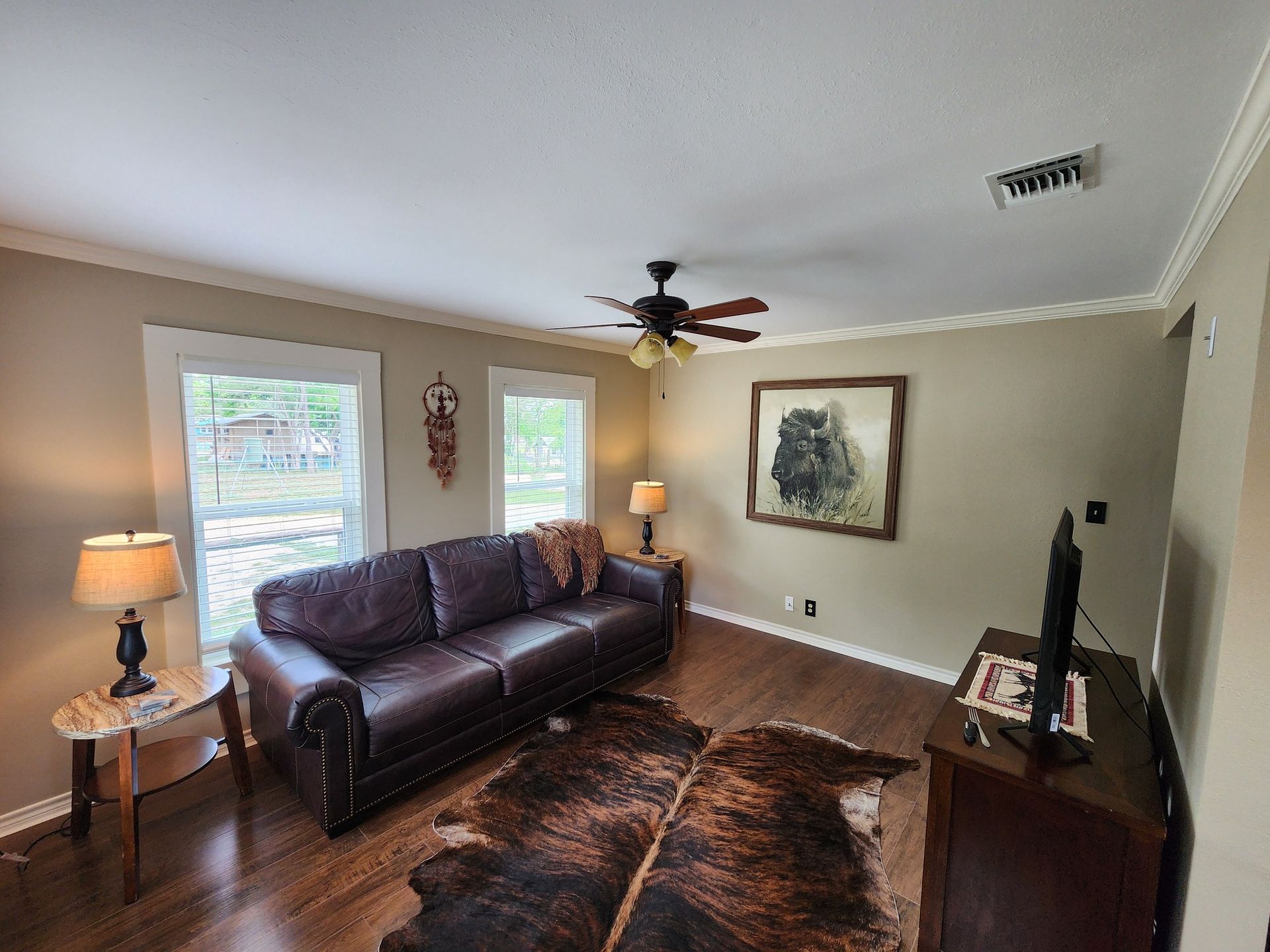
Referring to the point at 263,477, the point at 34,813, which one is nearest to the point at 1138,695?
the point at 263,477

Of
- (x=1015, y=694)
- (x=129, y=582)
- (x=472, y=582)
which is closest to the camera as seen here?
(x=1015, y=694)

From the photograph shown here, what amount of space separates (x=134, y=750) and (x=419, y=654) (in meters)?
1.10

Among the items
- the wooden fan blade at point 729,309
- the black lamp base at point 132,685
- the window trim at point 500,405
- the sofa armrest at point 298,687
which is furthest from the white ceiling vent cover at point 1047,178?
the black lamp base at point 132,685

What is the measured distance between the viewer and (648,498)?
4.32 metres

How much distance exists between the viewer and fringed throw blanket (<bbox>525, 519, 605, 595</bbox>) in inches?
142

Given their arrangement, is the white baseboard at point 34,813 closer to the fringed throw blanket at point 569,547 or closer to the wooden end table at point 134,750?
the wooden end table at point 134,750

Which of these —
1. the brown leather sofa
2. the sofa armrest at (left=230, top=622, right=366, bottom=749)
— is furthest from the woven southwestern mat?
the sofa armrest at (left=230, top=622, right=366, bottom=749)

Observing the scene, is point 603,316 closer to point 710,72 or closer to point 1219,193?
point 710,72

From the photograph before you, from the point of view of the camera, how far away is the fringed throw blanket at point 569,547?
361 cm

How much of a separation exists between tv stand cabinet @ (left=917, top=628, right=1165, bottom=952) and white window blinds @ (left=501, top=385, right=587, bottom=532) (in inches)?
120

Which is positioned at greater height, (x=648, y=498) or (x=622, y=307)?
(x=622, y=307)

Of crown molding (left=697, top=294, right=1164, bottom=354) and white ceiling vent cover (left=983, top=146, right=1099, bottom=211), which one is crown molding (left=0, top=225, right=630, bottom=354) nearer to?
crown molding (left=697, top=294, right=1164, bottom=354)

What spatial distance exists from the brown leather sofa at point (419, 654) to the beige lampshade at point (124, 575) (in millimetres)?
522

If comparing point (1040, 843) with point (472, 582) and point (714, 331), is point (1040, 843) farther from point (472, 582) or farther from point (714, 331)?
point (472, 582)
